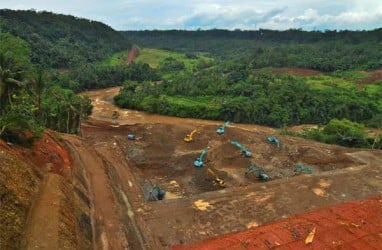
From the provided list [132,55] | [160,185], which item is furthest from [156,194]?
[132,55]

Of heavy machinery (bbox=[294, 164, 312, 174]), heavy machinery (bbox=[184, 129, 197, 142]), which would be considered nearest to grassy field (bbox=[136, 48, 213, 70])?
heavy machinery (bbox=[184, 129, 197, 142])

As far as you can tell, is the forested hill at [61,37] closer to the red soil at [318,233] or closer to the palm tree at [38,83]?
the palm tree at [38,83]

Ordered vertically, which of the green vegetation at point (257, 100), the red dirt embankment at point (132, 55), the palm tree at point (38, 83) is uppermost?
the palm tree at point (38, 83)

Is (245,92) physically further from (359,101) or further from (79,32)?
(79,32)

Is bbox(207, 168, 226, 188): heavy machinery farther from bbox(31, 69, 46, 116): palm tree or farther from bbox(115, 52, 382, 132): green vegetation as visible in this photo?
bbox(115, 52, 382, 132): green vegetation

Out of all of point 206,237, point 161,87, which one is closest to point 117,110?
point 161,87

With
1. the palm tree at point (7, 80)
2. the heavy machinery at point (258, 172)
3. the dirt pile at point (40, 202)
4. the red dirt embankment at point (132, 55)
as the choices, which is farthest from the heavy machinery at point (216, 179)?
the red dirt embankment at point (132, 55)

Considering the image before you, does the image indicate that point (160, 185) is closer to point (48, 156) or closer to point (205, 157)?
point (205, 157)
